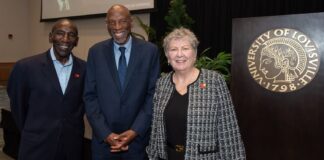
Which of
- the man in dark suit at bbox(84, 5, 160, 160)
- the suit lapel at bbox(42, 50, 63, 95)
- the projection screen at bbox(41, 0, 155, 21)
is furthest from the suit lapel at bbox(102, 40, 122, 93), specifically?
the projection screen at bbox(41, 0, 155, 21)

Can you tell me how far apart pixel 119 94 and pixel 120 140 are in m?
0.27

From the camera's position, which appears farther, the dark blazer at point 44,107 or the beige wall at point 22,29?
the beige wall at point 22,29

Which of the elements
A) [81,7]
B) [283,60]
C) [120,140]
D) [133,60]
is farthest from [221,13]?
[81,7]

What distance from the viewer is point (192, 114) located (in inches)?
71.2

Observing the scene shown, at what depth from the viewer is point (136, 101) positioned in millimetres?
2094

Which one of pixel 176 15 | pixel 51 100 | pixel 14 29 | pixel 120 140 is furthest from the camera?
pixel 14 29

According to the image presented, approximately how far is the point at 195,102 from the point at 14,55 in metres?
6.64

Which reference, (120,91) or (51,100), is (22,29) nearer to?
(51,100)

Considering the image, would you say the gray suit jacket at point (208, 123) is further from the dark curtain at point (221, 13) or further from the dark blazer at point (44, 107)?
the dark curtain at point (221, 13)

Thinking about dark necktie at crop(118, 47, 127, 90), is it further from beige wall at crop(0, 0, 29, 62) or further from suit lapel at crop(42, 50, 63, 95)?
beige wall at crop(0, 0, 29, 62)

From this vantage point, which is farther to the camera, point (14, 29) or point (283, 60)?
point (14, 29)

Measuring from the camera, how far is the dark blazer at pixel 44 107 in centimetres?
220

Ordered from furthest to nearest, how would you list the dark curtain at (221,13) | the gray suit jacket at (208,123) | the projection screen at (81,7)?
1. the projection screen at (81,7)
2. the dark curtain at (221,13)
3. the gray suit jacket at (208,123)

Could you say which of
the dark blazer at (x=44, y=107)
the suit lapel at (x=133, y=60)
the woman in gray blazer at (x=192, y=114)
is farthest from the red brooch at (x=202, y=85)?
the dark blazer at (x=44, y=107)
